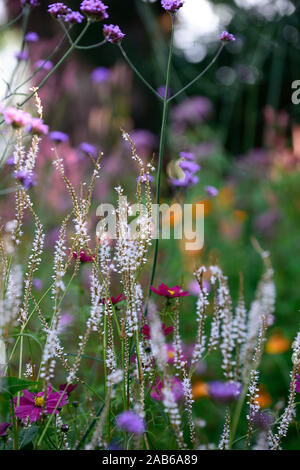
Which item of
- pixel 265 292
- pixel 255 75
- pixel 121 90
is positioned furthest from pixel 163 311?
pixel 255 75

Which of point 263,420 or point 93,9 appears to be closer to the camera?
point 263,420

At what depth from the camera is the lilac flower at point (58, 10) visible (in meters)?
1.06

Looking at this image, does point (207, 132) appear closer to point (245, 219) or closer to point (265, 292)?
point (245, 219)

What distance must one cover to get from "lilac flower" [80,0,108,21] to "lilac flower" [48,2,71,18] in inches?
3.1

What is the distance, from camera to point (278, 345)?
212 cm

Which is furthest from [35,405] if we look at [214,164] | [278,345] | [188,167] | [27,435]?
[214,164]

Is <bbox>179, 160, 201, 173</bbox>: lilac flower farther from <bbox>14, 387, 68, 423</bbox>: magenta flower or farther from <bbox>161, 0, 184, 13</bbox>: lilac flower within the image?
<bbox>14, 387, 68, 423</bbox>: magenta flower

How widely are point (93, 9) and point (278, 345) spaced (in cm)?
164

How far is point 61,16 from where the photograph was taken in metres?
1.08

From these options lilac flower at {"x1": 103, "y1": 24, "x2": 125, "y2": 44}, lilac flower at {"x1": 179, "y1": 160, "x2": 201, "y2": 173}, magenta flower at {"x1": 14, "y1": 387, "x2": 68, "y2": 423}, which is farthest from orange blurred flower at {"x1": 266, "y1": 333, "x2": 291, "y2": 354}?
lilac flower at {"x1": 103, "y1": 24, "x2": 125, "y2": 44}

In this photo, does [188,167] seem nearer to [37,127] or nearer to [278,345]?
[37,127]

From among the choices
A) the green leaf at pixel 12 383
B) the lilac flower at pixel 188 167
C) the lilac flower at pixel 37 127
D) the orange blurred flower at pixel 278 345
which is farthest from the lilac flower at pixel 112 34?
the orange blurred flower at pixel 278 345

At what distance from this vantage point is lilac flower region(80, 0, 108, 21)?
0.99 metres
